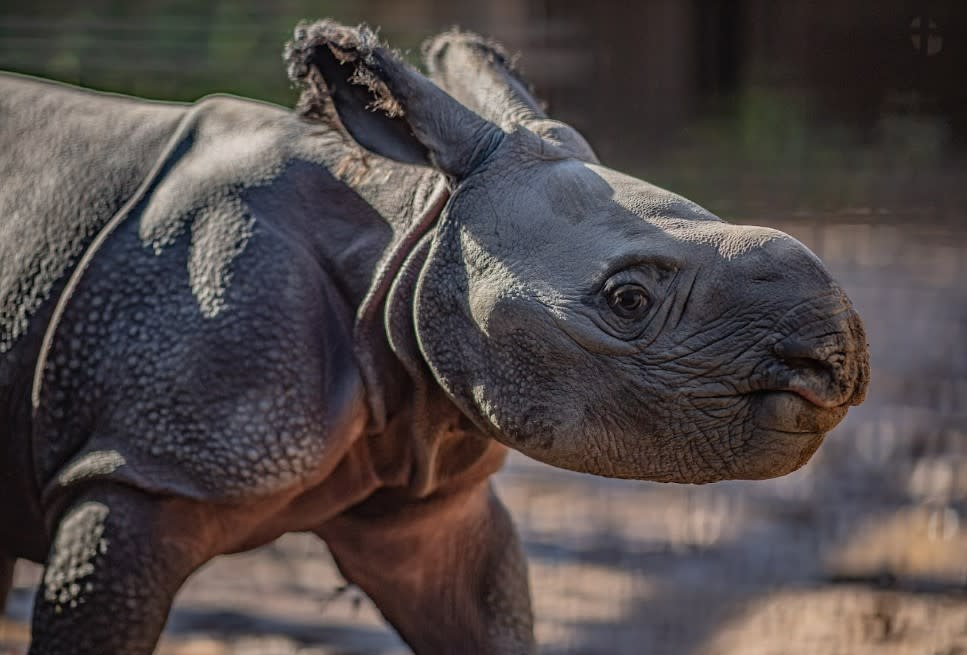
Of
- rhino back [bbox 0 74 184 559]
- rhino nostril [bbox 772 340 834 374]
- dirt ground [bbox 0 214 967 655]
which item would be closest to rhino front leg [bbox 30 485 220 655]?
rhino back [bbox 0 74 184 559]

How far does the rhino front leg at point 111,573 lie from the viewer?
116 inches

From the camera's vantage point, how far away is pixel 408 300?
3.04 m

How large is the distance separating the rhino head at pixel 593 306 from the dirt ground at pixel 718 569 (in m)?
1.91

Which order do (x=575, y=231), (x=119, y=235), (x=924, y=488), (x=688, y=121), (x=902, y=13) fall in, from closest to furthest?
(x=575, y=231) < (x=119, y=235) < (x=924, y=488) < (x=902, y=13) < (x=688, y=121)

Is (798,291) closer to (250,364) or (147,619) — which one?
(250,364)

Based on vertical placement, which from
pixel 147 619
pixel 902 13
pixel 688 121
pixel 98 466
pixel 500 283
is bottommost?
pixel 688 121

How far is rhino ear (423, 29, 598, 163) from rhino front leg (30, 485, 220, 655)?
41.3 inches

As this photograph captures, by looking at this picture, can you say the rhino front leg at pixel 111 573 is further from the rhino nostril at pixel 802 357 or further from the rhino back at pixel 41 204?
the rhino nostril at pixel 802 357

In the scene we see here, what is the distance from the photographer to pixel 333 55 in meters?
3.09

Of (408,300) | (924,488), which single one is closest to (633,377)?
(408,300)

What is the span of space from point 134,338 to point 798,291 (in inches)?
50.5

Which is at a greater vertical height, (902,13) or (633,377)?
(633,377)

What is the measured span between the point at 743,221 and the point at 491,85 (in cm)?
690

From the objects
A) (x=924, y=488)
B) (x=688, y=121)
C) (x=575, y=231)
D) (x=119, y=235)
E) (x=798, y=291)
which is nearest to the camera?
(x=798, y=291)
